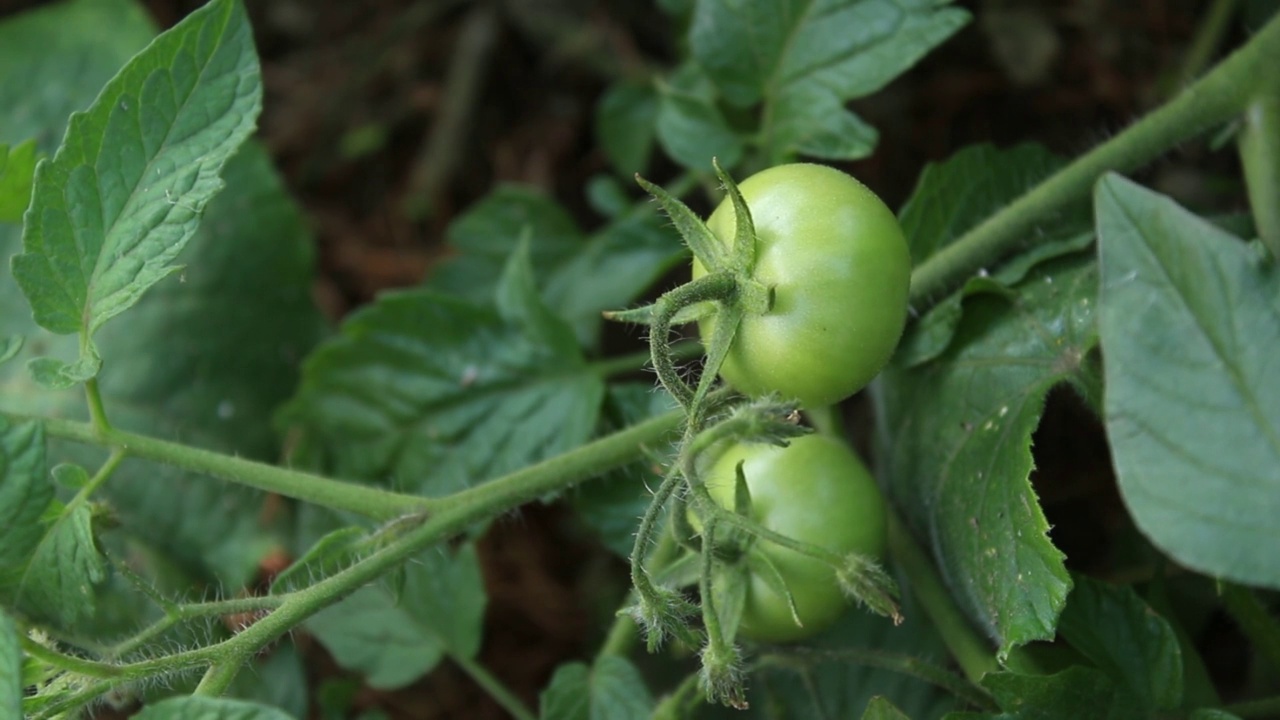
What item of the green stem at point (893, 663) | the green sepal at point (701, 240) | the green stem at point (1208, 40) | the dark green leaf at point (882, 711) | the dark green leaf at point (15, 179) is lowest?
the green stem at point (893, 663)

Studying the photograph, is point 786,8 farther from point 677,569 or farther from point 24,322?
point 24,322

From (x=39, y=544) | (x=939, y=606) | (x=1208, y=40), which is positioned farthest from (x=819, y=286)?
(x=1208, y=40)

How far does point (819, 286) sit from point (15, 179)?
2.63ft

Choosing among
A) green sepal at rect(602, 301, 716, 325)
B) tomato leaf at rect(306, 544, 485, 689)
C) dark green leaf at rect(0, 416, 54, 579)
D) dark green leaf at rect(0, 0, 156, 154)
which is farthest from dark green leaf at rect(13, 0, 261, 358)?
dark green leaf at rect(0, 0, 156, 154)

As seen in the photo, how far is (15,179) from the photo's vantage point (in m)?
1.10

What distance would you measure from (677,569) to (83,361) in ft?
1.87

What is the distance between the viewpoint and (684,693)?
3.69 ft

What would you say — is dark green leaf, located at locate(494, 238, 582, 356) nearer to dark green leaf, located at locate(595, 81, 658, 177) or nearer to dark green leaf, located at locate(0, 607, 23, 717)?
dark green leaf, located at locate(595, 81, 658, 177)

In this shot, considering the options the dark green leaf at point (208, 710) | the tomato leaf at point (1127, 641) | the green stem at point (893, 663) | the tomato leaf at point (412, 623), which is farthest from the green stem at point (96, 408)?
the tomato leaf at point (1127, 641)

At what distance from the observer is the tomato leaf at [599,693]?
1.14 m

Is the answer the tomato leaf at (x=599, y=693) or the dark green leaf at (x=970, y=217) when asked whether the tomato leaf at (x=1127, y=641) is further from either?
the tomato leaf at (x=599, y=693)

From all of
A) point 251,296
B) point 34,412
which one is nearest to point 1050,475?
point 251,296

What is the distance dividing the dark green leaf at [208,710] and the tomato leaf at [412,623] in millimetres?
528

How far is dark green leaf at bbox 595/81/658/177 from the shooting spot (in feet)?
5.82
